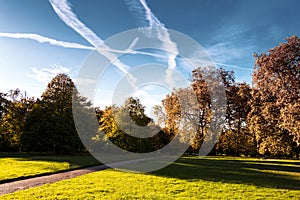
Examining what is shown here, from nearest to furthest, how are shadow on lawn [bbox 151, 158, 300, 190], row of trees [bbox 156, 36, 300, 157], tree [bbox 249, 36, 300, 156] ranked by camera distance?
1. shadow on lawn [bbox 151, 158, 300, 190]
2. tree [bbox 249, 36, 300, 156]
3. row of trees [bbox 156, 36, 300, 157]

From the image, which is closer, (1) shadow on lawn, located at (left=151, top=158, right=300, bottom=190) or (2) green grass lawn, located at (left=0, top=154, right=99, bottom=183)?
(1) shadow on lawn, located at (left=151, top=158, right=300, bottom=190)

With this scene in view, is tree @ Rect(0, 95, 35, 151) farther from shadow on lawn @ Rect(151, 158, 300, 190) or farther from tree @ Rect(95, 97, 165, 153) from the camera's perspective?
shadow on lawn @ Rect(151, 158, 300, 190)

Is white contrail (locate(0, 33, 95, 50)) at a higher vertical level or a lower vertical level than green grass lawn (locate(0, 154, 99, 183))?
higher

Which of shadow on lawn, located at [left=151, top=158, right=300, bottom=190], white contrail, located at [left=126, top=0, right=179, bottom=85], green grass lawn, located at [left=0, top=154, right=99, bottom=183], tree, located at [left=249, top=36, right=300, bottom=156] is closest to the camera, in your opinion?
shadow on lawn, located at [left=151, top=158, right=300, bottom=190]

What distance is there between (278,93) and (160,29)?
13.5m

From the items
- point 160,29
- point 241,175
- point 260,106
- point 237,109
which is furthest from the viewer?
point 237,109

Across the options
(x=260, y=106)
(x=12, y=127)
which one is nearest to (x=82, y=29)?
(x=260, y=106)

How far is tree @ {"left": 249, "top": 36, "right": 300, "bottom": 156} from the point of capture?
23.6 meters

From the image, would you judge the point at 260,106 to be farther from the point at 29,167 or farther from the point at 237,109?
the point at 29,167

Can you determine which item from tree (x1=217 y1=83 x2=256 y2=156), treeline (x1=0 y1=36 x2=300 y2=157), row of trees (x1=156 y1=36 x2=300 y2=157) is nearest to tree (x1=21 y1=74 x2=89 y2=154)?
treeline (x1=0 y1=36 x2=300 y2=157)

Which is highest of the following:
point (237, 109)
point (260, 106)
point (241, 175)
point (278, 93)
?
point (237, 109)

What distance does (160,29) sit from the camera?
68.8ft

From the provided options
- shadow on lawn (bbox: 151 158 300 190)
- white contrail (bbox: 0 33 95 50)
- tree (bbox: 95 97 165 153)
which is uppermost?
white contrail (bbox: 0 33 95 50)

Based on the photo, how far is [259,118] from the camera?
2978 centimetres
